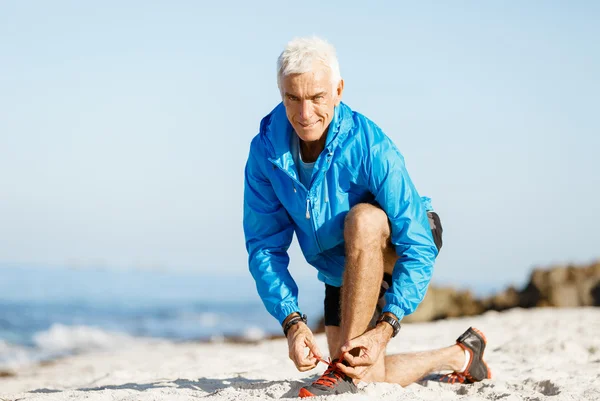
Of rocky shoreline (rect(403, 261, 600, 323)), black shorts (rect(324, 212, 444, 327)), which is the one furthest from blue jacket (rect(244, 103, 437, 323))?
rocky shoreline (rect(403, 261, 600, 323))

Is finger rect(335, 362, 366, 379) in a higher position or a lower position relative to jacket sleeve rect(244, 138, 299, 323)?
lower

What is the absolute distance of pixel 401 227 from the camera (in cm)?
330

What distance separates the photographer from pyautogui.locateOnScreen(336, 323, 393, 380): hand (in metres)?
3.12

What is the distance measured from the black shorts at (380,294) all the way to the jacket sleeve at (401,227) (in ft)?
1.00

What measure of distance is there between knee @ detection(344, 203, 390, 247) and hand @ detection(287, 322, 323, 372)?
1.61 feet

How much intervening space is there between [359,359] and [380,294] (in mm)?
633

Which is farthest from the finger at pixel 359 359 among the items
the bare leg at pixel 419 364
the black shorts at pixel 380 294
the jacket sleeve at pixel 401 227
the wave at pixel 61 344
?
the wave at pixel 61 344

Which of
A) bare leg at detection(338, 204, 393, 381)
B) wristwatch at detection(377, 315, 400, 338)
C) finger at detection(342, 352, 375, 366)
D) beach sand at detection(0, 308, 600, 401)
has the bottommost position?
beach sand at detection(0, 308, 600, 401)

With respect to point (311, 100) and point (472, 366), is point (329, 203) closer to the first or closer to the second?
point (311, 100)

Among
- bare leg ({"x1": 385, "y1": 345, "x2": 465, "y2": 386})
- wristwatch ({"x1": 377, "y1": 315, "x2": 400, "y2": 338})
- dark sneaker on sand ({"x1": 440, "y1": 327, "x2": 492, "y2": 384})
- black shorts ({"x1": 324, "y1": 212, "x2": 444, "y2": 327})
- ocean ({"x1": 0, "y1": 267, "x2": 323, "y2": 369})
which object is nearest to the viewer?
wristwatch ({"x1": 377, "y1": 315, "x2": 400, "y2": 338})

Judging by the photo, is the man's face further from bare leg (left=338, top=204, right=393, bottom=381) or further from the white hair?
bare leg (left=338, top=204, right=393, bottom=381)

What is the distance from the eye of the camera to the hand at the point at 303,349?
314 centimetres

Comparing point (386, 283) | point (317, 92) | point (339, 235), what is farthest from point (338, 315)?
point (317, 92)

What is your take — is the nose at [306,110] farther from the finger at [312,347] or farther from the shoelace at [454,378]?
the shoelace at [454,378]
